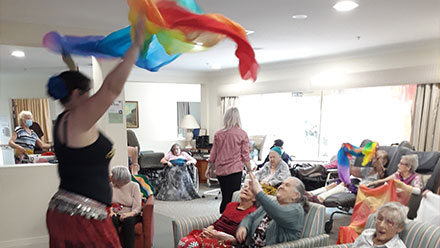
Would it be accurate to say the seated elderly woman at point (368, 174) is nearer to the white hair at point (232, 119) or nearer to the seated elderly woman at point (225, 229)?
the white hair at point (232, 119)

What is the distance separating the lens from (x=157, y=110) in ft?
25.1

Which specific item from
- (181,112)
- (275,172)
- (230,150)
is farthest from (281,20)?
(181,112)

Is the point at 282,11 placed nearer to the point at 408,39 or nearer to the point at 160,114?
the point at 408,39

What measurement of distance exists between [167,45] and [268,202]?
1.20 metres

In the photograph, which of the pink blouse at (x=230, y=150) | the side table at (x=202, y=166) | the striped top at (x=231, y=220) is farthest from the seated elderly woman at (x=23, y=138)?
the striped top at (x=231, y=220)

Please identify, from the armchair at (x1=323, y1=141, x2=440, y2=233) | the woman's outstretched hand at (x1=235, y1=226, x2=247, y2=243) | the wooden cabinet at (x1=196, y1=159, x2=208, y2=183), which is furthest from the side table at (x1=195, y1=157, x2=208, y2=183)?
the woman's outstretched hand at (x1=235, y1=226, x2=247, y2=243)

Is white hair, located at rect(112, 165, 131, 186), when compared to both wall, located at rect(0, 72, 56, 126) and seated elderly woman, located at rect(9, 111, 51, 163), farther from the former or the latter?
wall, located at rect(0, 72, 56, 126)

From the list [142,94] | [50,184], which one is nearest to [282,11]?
[50,184]

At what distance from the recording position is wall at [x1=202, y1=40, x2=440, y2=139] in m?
4.11

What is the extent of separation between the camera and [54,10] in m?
2.67

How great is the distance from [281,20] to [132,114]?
5.19 m

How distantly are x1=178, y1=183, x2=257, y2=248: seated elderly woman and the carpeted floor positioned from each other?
1180 millimetres

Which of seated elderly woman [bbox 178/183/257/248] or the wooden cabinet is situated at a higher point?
seated elderly woman [bbox 178/183/257/248]

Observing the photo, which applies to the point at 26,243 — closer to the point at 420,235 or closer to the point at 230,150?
the point at 230,150
